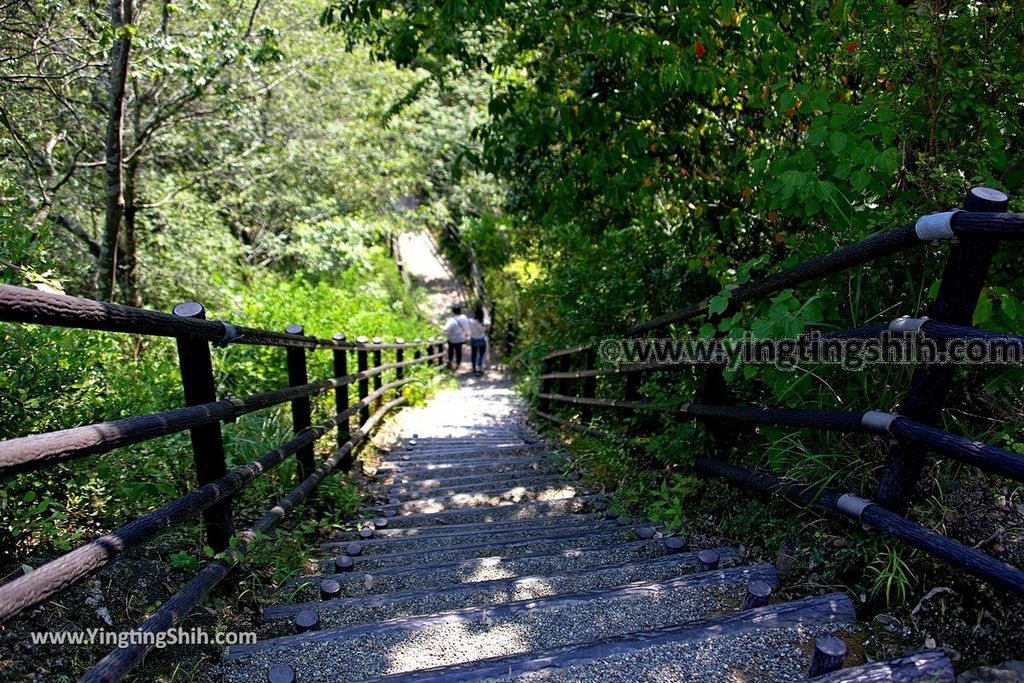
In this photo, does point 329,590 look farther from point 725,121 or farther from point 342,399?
point 725,121

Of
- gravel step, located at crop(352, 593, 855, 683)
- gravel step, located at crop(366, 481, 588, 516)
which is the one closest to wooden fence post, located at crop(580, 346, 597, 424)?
gravel step, located at crop(366, 481, 588, 516)

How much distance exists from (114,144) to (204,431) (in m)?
4.51

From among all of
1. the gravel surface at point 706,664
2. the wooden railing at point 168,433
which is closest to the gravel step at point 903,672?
the gravel surface at point 706,664

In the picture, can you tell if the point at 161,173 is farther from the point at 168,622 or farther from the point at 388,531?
the point at 168,622

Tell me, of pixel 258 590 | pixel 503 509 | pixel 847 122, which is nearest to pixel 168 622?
pixel 258 590

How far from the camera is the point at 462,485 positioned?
492 cm

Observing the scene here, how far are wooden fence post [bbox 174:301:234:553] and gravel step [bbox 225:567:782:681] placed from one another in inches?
21.5

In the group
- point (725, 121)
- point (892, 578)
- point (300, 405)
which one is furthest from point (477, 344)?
point (892, 578)

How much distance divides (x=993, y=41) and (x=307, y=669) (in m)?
3.28

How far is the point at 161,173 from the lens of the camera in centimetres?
932

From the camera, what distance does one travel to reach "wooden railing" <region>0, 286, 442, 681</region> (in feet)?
4.63

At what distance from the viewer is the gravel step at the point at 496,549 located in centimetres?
309

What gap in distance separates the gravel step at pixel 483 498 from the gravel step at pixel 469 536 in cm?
61

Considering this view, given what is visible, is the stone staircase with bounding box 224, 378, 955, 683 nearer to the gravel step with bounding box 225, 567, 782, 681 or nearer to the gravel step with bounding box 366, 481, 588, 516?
the gravel step with bounding box 225, 567, 782, 681
